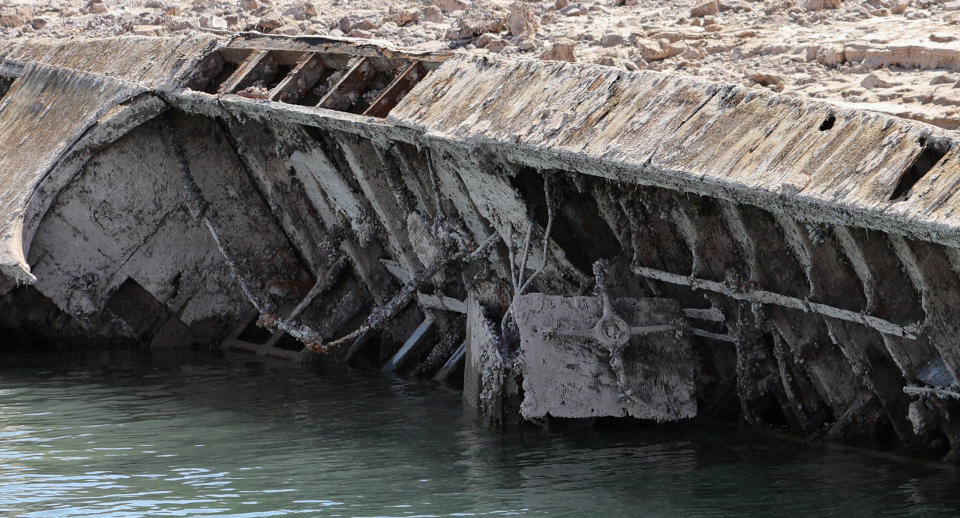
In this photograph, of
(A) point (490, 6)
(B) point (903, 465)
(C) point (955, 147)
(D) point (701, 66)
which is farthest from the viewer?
(A) point (490, 6)

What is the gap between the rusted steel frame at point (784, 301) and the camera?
6.82 meters

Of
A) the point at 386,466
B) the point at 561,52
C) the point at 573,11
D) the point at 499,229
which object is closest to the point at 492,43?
the point at 561,52

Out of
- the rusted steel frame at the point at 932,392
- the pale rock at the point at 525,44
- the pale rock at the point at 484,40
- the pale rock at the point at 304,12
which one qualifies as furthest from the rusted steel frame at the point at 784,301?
the pale rock at the point at 304,12

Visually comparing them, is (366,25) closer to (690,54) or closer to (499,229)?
(690,54)

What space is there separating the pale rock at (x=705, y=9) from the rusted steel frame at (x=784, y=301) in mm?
5989

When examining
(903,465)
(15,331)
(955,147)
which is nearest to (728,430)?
(903,465)

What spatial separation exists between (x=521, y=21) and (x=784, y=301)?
21.8ft

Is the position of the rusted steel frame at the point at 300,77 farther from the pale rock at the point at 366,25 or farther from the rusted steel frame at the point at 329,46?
the pale rock at the point at 366,25

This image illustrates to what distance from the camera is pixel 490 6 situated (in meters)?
14.9

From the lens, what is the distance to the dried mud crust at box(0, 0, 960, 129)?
10522 mm

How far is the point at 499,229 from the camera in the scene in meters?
8.67

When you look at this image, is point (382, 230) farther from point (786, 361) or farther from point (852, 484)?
point (852, 484)

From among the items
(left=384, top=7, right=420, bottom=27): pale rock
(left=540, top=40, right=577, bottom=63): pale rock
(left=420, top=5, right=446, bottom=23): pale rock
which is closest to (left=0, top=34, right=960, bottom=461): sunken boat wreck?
(left=540, top=40, right=577, bottom=63): pale rock

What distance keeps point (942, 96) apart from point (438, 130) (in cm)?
354
